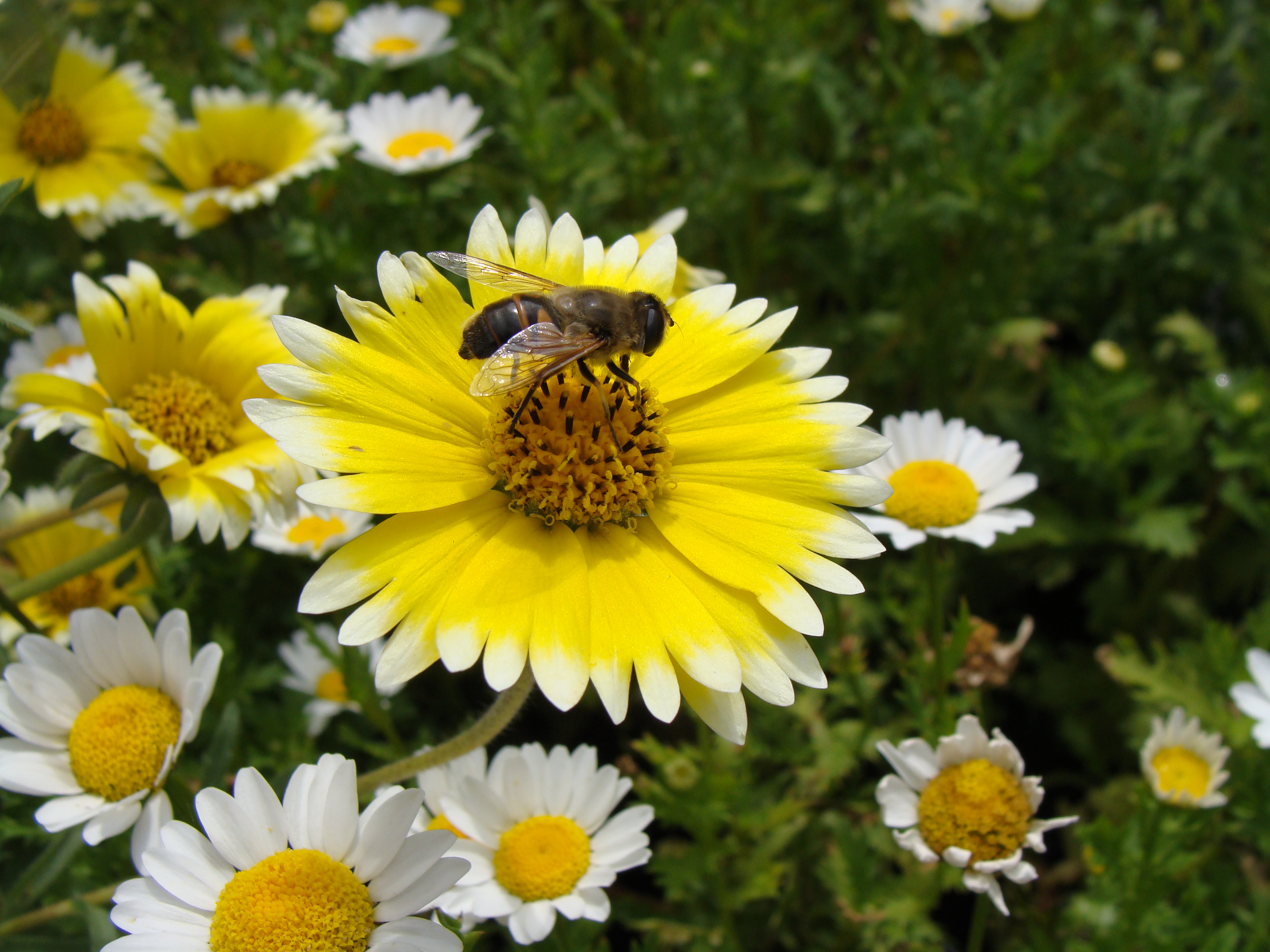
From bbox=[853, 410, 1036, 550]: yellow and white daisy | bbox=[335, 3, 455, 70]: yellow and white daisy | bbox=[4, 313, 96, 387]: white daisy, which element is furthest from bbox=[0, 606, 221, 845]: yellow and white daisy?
bbox=[335, 3, 455, 70]: yellow and white daisy

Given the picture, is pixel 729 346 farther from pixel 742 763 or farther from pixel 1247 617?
pixel 1247 617

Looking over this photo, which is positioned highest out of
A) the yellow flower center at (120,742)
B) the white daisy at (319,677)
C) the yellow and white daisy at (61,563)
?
the yellow flower center at (120,742)

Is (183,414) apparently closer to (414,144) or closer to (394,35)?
(414,144)

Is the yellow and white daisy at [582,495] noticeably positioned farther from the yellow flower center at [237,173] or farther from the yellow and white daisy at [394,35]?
the yellow and white daisy at [394,35]

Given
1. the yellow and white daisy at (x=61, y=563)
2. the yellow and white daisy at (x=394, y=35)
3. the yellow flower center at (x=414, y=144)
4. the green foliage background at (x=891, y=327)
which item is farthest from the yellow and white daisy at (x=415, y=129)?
the yellow and white daisy at (x=61, y=563)

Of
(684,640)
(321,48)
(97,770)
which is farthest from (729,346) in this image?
(321,48)

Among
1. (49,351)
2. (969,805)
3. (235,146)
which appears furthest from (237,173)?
(969,805)

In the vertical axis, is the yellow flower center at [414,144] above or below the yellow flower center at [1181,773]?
above
